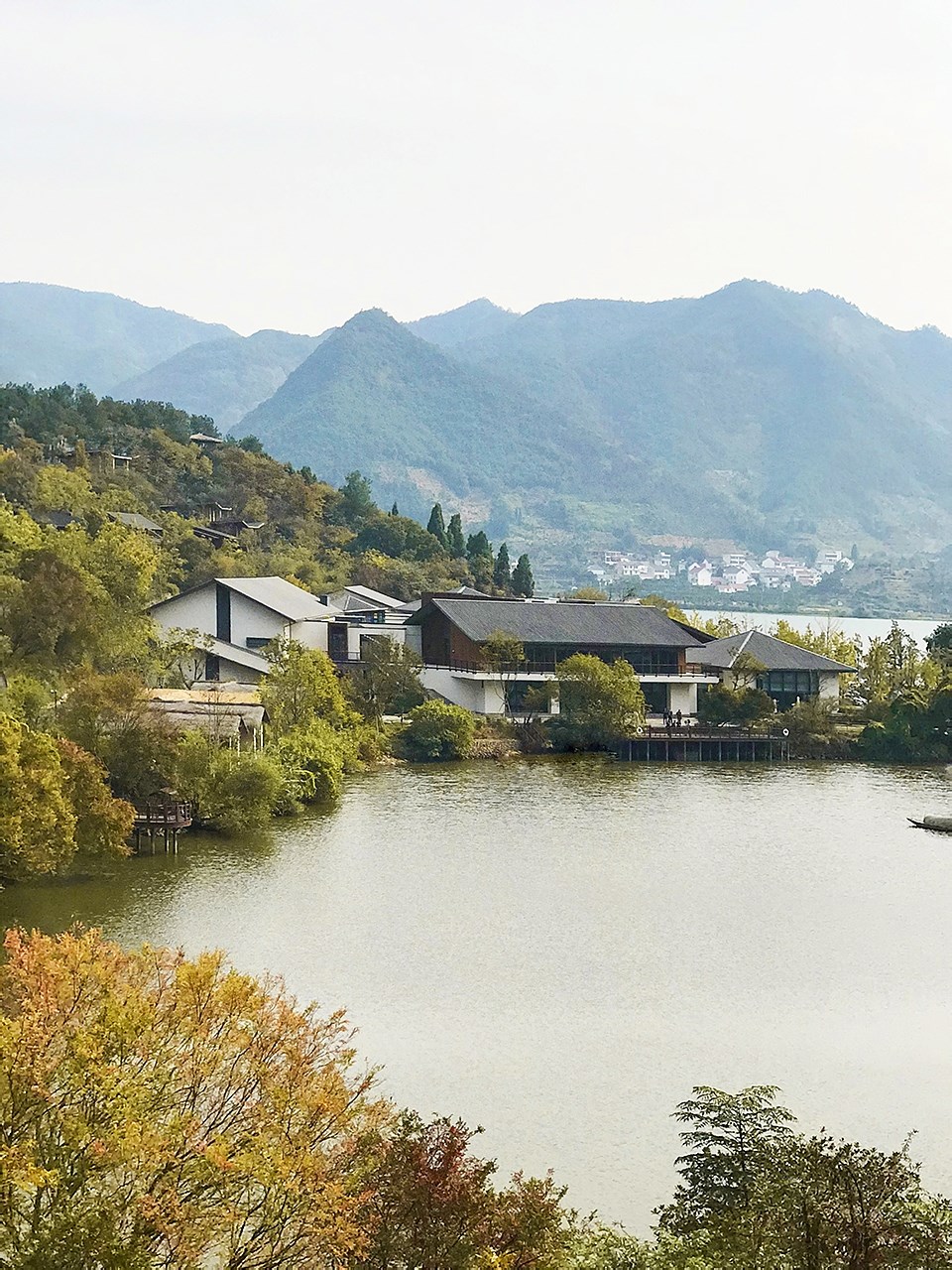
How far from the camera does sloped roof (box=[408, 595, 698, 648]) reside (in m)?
42.5

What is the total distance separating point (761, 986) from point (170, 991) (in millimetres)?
9401

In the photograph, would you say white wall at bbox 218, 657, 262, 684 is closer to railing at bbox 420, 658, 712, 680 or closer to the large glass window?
railing at bbox 420, 658, 712, 680

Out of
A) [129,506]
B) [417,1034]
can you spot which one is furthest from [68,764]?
[129,506]

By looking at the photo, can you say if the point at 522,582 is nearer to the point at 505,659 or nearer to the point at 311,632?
the point at 311,632

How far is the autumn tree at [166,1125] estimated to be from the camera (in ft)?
24.5

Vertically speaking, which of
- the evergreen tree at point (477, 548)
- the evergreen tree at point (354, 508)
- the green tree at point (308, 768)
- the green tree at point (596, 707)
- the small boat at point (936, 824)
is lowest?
the small boat at point (936, 824)

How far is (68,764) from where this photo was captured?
68.6ft

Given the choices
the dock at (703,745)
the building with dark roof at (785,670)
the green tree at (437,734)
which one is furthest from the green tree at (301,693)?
the building with dark roof at (785,670)

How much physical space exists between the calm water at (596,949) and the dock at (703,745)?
8494mm

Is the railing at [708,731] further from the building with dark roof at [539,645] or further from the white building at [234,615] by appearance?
the white building at [234,615]

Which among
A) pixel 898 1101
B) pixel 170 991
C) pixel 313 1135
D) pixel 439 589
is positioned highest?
pixel 439 589

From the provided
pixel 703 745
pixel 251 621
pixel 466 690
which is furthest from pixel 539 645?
pixel 251 621

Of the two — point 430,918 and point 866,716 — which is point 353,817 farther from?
point 866,716

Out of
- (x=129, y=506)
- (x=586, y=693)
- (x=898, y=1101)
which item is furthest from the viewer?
(x=129, y=506)
